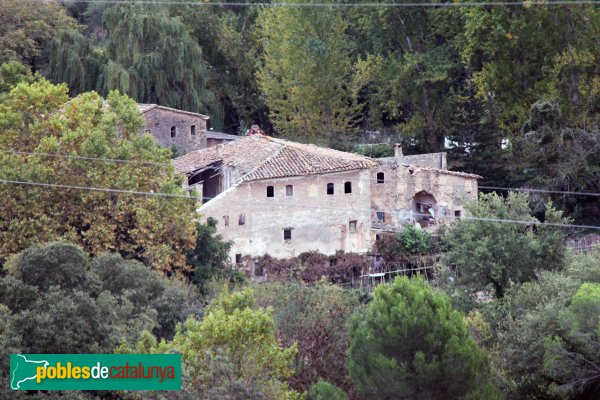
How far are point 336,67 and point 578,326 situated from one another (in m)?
31.9

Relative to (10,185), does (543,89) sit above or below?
above

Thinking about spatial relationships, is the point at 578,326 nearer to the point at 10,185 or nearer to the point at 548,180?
the point at 10,185

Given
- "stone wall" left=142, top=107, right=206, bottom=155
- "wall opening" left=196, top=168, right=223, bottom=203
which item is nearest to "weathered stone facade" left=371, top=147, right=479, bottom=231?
"wall opening" left=196, top=168, right=223, bottom=203

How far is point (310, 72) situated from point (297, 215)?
39.8 ft

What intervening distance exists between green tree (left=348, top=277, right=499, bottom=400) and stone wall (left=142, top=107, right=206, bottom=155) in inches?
1039

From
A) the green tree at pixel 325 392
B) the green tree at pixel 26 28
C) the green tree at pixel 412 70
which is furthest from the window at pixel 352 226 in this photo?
the green tree at pixel 325 392

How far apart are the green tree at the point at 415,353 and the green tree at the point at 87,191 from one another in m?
11.4

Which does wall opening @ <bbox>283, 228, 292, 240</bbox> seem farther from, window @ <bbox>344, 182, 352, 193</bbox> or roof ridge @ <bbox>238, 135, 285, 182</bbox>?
window @ <bbox>344, 182, 352, 193</bbox>

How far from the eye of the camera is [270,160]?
1735 inches

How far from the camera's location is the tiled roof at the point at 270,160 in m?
43.6

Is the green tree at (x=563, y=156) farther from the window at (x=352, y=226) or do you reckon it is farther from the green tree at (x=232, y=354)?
the green tree at (x=232, y=354)

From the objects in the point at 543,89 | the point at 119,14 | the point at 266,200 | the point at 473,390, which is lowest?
the point at 473,390

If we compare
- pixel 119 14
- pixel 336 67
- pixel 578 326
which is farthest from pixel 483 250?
pixel 119 14

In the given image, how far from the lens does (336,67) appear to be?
54.9m
